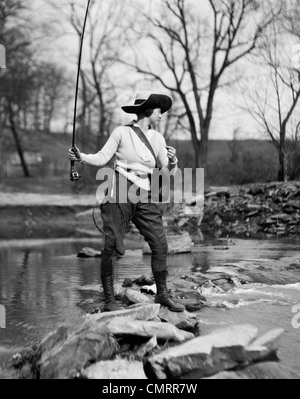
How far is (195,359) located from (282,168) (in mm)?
15948

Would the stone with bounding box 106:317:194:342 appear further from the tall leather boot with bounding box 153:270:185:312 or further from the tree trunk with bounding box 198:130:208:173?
the tree trunk with bounding box 198:130:208:173

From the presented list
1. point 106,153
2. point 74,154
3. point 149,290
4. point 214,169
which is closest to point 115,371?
point 74,154

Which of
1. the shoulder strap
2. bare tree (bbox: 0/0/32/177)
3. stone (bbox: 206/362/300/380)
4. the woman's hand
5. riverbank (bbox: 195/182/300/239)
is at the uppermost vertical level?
bare tree (bbox: 0/0/32/177)

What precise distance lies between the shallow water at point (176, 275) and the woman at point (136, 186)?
1.96 ft

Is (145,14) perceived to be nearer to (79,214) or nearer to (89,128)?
(89,128)

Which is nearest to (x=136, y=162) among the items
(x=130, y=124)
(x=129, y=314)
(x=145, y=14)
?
(x=130, y=124)

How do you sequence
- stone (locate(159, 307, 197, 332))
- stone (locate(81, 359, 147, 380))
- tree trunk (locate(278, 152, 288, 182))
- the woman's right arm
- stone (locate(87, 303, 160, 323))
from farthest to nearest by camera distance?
tree trunk (locate(278, 152, 288, 182)) < the woman's right arm < stone (locate(159, 307, 197, 332)) < stone (locate(87, 303, 160, 323)) < stone (locate(81, 359, 147, 380))

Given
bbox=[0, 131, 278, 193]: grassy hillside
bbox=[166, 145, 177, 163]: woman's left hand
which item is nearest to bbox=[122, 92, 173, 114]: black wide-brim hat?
bbox=[166, 145, 177, 163]: woman's left hand

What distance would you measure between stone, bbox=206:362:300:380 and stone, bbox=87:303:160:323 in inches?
35.3

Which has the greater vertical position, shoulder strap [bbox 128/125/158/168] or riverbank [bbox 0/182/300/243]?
shoulder strap [bbox 128/125/158/168]

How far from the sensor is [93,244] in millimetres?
12969

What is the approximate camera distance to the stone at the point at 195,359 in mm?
3477

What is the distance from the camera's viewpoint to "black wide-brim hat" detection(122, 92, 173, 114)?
482 centimetres

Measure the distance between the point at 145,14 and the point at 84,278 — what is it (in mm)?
21237
